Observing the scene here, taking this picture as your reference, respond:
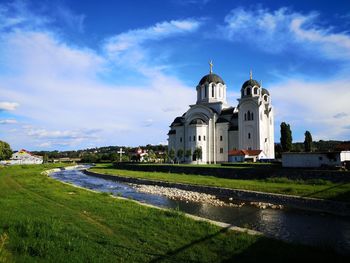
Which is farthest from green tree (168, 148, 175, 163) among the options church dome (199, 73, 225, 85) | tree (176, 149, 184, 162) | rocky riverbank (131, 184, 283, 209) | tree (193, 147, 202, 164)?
rocky riverbank (131, 184, 283, 209)

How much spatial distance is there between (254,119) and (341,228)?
39169 mm

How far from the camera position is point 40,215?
13445mm

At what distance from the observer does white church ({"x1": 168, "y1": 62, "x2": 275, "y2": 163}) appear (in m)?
52.9

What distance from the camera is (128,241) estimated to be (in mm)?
10305

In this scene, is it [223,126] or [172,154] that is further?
[172,154]

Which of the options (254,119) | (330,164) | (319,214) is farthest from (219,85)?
(319,214)

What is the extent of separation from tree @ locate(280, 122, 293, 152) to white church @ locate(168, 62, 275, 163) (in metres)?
2.04

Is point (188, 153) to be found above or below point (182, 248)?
above

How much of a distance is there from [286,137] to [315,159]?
2361 centimetres

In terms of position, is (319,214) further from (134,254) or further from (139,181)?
(139,181)

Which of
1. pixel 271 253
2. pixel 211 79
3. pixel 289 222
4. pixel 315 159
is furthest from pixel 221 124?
pixel 271 253

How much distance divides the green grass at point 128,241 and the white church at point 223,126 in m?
38.0

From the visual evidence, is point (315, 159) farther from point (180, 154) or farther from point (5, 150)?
point (5, 150)

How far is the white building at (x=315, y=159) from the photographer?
29062 mm
